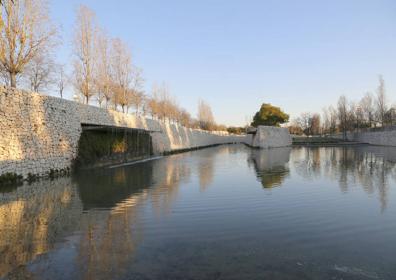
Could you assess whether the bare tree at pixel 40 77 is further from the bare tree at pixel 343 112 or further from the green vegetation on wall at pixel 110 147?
the bare tree at pixel 343 112

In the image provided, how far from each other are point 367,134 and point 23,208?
152 ft

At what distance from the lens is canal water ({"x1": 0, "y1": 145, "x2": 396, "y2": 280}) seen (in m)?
3.51

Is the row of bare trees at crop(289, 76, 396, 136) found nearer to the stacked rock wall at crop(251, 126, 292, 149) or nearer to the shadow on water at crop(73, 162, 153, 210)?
the stacked rock wall at crop(251, 126, 292, 149)

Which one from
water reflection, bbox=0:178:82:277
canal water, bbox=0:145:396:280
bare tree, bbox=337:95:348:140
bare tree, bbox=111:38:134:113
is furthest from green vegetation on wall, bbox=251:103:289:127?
water reflection, bbox=0:178:82:277

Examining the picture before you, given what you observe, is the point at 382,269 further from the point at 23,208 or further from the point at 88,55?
the point at 88,55

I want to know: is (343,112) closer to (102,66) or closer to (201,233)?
(102,66)

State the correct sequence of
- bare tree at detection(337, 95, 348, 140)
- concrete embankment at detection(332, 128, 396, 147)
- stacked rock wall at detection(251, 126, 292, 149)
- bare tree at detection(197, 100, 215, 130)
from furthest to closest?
bare tree at detection(197, 100, 215, 130) → bare tree at detection(337, 95, 348, 140) → stacked rock wall at detection(251, 126, 292, 149) → concrete embankment at detection(332, 128, 396, 147)

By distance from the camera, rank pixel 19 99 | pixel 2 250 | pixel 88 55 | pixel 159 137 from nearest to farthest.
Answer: pixel 2 250 → pixel 19 99 → pixel 88 55 → pixel 159 137

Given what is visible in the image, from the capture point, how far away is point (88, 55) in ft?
64.7

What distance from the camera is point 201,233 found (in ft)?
16.0

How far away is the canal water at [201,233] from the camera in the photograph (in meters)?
3.51

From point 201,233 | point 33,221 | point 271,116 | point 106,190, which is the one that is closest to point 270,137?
point 271,116

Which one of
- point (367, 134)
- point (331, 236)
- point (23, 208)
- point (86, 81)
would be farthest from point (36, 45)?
point (367, 134)

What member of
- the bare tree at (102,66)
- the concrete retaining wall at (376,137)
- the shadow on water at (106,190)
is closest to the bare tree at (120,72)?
the bare tree at (102,66)
